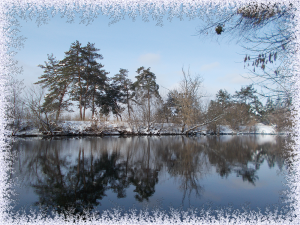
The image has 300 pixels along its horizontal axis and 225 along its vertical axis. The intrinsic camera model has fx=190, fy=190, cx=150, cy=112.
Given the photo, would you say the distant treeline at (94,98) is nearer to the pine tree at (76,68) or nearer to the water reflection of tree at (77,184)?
the pine tree at (76,68)

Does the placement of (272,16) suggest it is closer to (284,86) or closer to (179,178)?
(284,86)

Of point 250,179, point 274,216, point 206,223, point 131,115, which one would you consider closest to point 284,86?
point 274,216

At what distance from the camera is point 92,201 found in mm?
3066

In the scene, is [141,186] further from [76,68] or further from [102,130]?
[76,68]

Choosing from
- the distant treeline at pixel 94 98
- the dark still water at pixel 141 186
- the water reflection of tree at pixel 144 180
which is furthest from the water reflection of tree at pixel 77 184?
the distant treeline at pixel 94 98

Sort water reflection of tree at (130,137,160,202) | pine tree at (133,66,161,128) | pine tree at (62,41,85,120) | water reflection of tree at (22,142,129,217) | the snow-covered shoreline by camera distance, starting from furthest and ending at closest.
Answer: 1. pine tree at (133,66,161,128)
2. pine tree at (62,41,85,120)
3. the snow-covered shoreline
4. water reflection of tree at (130,137,160,202)
5. water reflection of tree at (22,142,129,217)

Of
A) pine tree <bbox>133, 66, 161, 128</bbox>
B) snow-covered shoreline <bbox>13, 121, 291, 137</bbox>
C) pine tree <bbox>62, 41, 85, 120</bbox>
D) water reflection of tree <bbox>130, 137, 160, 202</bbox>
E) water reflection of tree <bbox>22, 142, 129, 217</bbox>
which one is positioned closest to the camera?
water reflection of tree <bbox>22, 142, 129, 217</bbox>

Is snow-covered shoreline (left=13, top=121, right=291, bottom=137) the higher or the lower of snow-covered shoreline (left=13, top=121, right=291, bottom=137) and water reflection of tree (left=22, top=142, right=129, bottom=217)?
the higher

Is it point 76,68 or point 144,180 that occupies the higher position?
point 76,68

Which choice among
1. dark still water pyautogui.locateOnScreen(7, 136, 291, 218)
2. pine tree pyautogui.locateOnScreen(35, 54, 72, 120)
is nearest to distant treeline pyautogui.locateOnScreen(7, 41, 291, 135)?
pine tree pyautogui.locateOnScreen(35, 54, 72, 120)

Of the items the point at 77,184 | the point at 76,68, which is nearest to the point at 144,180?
the point at 77,184

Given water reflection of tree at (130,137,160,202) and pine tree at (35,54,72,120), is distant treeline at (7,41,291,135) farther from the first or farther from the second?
water reflection of tree at (130,137,160,202)

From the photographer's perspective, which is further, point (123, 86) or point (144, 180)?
point (123, 86)

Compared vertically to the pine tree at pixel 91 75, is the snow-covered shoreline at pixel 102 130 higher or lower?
lower
